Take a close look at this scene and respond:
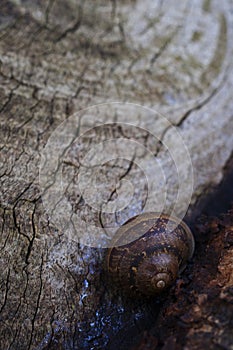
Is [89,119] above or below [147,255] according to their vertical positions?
above

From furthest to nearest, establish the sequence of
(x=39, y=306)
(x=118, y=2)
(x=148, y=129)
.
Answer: (x=118, y=2) < (x=148, y=129) < (x=39, y=306)

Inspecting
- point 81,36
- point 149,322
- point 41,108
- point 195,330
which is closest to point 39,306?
point 149,322

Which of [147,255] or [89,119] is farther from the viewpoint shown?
[89,119]

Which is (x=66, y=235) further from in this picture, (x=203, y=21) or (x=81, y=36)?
(x=203, y=21)
